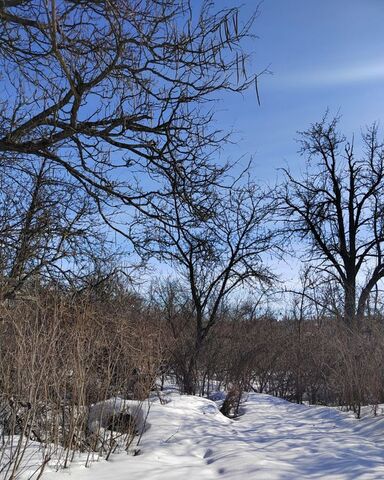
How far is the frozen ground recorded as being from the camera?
5.80 m

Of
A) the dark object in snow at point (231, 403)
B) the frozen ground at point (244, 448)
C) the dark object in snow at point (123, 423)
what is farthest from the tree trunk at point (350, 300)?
the dark object in snow at point (123, 423)

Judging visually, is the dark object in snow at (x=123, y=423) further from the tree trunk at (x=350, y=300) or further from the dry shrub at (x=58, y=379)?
the tree trunk at (x=350, y=300)

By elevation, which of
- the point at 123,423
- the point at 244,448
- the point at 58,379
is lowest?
the point at 244,448

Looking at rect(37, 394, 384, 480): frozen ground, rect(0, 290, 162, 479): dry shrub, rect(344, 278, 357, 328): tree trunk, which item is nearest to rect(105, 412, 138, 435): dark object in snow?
rect(0, 290, 162, 479): dry shrub

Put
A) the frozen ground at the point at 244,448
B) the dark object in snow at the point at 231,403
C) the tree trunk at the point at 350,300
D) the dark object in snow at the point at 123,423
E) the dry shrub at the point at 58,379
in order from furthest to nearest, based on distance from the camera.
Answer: the tree trunk at the point at 350,300 < the dark object in snow at the point at 231,403 < the dark object in snow at the point at 123,423 < the frozen ground at the point at 244,448 < the dry shrub at the point at 58,379

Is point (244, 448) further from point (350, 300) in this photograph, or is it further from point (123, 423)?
point (350, 300)

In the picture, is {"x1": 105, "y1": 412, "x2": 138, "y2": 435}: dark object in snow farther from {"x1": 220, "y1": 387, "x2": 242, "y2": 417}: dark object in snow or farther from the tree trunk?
the tree trunk

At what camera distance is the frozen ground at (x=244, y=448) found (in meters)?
5.80

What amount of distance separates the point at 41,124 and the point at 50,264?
14.8ft

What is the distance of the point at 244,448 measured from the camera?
723cm

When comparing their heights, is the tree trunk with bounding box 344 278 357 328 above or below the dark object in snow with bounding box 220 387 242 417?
above

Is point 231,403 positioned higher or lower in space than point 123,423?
higher

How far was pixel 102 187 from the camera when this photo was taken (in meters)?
8.30

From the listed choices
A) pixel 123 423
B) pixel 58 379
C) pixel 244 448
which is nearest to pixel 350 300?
pixel 244 448
